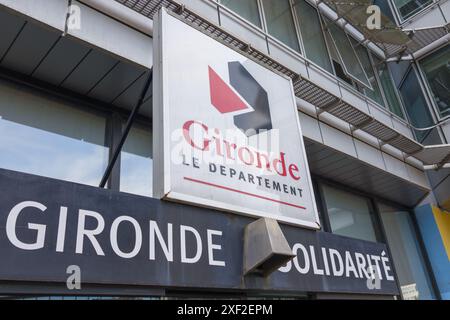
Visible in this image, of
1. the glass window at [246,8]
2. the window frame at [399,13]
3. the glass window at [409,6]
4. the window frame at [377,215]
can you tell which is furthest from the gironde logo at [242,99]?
the glass window at [409,6]

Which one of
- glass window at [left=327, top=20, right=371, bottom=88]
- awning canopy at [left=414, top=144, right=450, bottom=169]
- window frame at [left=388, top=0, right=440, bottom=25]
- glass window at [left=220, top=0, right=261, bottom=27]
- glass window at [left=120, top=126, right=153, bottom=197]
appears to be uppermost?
window frame at [left=388, top=0, right=440, bottom=25]

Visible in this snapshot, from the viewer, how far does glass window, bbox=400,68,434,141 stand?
950cm

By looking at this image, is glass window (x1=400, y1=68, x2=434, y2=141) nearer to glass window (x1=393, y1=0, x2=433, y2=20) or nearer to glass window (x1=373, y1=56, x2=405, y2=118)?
glass window (x1=373, y1=56, x2=405, y2=118)

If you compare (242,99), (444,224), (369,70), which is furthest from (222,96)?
(444,224)

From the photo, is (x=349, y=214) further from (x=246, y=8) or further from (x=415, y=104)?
(x=246, y=8)

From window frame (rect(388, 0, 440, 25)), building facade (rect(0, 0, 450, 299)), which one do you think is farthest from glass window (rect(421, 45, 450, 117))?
window frame (rect(388, 0, 440, 25))

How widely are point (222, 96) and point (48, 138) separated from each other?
2158 millimetres

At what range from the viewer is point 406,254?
8.58 m

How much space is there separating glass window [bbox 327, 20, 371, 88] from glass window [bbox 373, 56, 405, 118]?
4.80 feet

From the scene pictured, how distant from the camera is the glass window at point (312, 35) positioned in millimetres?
7246

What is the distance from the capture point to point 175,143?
249 centimetres

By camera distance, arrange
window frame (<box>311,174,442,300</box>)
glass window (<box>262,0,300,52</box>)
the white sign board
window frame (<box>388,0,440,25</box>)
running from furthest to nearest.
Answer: window frame (<box>388,0,440,25</box>)
window frame (<box>311,174,442,300</box>)
glass window (<box>262,0,300,52</box>)
the white sign board

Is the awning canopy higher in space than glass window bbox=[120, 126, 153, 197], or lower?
higher

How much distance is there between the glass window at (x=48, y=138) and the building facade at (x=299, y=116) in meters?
0.01
